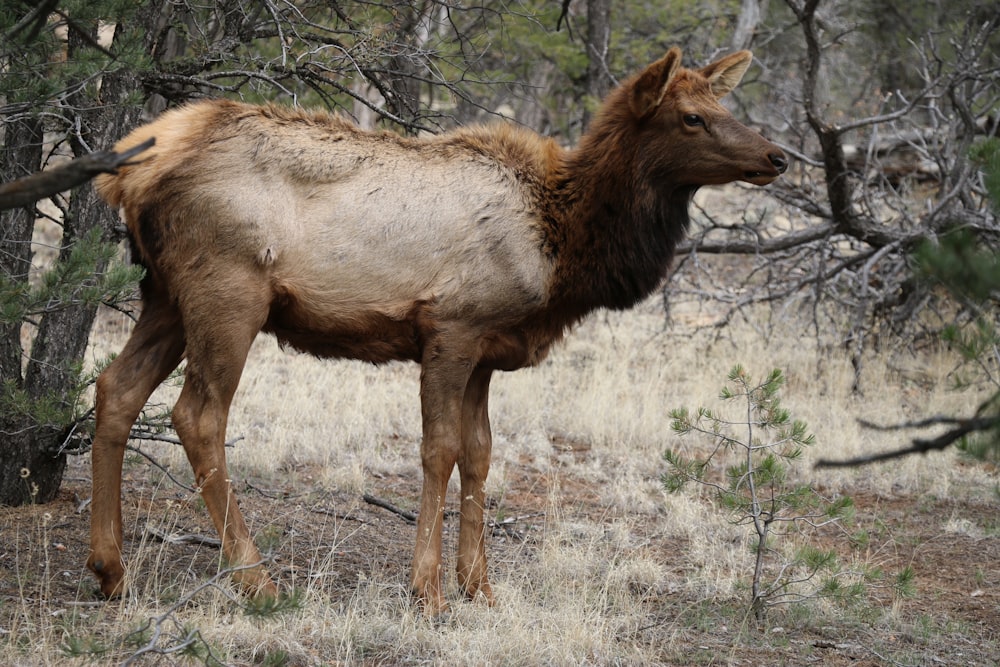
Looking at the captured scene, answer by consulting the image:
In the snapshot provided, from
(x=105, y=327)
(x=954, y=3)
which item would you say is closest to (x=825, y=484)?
(x=105, y=327)

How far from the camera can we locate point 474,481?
6.04 m

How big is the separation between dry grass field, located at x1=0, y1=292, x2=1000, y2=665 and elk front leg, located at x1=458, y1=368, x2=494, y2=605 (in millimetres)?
276

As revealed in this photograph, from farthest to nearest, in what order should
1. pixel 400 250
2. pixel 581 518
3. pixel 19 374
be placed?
pixel 581 518 < pixel 19 374 < pixel 400 250

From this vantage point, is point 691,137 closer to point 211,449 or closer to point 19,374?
point 211,449

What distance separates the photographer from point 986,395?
11.4m

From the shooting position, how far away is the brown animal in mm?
5312

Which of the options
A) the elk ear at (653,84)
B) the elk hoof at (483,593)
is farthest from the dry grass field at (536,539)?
the elk ear at (653,84)

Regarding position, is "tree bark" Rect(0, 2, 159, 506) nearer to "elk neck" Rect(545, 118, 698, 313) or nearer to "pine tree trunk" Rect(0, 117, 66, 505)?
"pine tree trunk" Rect(0, 117, 66, 505)

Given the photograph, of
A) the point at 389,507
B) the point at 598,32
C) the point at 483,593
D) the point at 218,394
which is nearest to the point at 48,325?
the point at 218,394

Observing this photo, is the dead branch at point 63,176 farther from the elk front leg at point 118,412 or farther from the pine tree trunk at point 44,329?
A: the pine tree trunk at point 44,329

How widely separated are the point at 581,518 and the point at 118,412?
3.45m

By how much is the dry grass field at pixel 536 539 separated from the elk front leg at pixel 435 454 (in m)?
0.19

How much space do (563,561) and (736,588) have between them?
102cm

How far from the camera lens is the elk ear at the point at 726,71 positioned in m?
6.42
